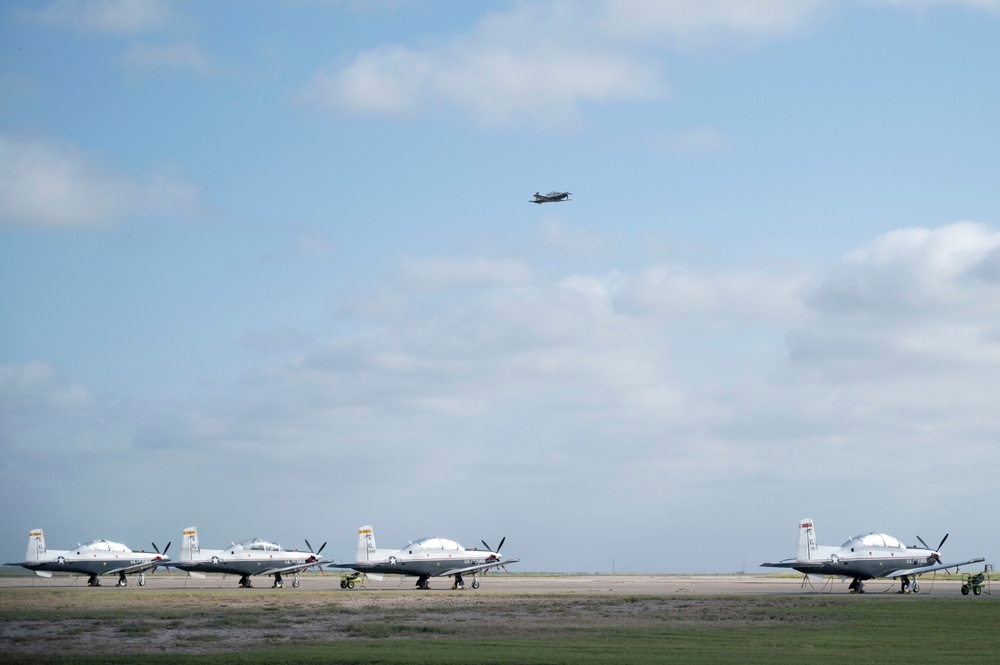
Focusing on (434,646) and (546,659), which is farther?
(434,646)

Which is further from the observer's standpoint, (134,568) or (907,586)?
(134,568)

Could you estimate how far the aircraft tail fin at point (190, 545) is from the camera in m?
63.5

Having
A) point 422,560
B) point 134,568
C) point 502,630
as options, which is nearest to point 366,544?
point 422,560

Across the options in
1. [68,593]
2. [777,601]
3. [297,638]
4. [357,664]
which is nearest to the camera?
[357,664]

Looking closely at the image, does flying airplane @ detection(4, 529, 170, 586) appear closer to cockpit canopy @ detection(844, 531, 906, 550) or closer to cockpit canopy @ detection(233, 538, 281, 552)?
cockpit canopy @ detection(233, 538, 281, 552)

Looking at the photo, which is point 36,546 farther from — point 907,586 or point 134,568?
point 907,586

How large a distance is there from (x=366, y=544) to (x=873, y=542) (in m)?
29.5

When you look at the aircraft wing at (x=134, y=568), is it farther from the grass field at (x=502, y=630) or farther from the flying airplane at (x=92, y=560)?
the grass field at (x=502, y=630)

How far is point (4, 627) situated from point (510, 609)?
18408 millimetres

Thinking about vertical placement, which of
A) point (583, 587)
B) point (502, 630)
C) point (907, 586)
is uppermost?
point (502, 630)

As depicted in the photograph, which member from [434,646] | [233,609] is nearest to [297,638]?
[434,646]

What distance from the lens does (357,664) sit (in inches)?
970

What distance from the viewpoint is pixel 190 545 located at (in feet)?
210

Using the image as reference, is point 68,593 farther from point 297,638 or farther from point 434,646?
point 434,646
